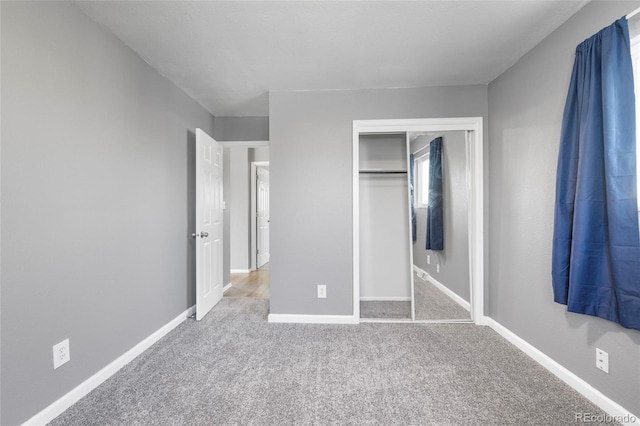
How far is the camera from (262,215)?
5.85m

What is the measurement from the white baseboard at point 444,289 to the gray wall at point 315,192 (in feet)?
2.45

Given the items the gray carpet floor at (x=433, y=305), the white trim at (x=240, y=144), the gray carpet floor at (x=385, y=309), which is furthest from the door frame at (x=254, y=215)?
the gray carpet floor at (x=433, y=305)

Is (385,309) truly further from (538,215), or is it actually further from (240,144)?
(240,144)

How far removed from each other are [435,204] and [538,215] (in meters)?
0.93

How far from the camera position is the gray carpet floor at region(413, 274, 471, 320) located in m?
2.79

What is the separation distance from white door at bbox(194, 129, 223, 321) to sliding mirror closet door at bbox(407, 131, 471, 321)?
7.11ft

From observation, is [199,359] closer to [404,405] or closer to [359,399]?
[359,399]

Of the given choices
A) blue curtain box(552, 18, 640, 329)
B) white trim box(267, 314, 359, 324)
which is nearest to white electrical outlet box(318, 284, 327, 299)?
white trim box(267, 314, 359, 324)

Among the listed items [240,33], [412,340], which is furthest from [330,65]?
[412,340]

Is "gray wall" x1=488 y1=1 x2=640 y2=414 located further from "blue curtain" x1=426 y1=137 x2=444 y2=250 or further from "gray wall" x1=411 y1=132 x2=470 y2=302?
"blue curtain" x1=426 y1=137 x2=444 y2=250

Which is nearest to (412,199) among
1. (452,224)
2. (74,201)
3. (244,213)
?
(452,224)

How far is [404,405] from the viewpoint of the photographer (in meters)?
1.59

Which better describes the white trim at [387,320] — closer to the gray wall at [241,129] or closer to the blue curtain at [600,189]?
the blue curtain at [600,189]

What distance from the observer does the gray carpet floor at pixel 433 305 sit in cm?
279
